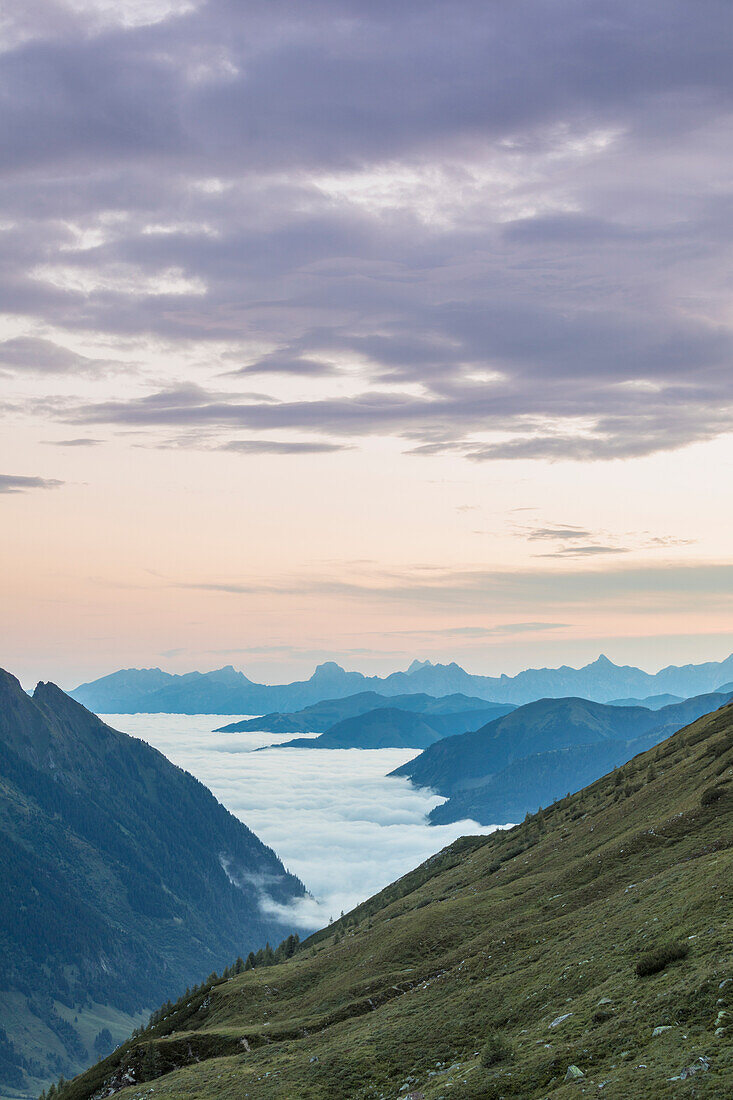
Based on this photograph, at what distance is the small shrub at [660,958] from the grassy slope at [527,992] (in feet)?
2.40

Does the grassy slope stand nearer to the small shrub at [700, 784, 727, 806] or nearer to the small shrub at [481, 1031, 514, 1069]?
the small shrub at [700, 784, 727, 806]

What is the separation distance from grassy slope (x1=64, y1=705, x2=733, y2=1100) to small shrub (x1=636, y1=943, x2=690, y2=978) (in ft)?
2.40

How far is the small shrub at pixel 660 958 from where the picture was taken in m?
35.0

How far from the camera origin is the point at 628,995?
1330 inches

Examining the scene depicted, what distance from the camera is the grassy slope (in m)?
30.1

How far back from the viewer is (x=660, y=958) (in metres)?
35.1

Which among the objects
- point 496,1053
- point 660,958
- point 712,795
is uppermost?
point 712,795

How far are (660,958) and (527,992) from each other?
10.8m

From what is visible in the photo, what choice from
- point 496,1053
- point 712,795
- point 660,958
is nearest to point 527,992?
point 496,1053

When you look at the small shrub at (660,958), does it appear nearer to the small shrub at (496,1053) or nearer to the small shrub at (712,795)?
the small shrub at (496,1053)

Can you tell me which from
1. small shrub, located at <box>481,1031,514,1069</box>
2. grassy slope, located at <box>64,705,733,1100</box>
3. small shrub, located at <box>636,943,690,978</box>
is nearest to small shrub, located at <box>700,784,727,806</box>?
grassy slope, located at <box>64,705,733,1100</box>

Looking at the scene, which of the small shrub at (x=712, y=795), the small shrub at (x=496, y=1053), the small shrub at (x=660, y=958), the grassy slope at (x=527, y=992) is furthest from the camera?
the small shrub at (x=712, y=795)

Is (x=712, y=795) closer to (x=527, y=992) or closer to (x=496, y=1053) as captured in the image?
(x=527, y=992)

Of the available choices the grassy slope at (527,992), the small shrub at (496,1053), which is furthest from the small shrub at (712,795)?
the small shrub at (496,1053)
